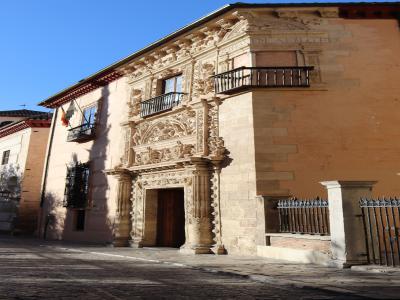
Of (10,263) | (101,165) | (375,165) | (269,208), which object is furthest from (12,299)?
(101,165)

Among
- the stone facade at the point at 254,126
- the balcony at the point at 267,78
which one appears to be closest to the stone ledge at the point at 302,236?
the stone facade at the point at 254,126

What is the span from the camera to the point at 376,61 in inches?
409

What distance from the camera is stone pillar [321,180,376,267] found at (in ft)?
20.8

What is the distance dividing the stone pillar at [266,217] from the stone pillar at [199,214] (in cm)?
187

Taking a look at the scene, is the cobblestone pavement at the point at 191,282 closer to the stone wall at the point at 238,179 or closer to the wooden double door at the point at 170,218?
the stone wall at the point at 238,179

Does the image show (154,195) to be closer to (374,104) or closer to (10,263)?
(10,263)

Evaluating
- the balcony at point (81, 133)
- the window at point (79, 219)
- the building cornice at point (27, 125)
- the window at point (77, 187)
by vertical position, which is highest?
the building cornice at point (27, 125)

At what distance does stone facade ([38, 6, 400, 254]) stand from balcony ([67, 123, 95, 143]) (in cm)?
342

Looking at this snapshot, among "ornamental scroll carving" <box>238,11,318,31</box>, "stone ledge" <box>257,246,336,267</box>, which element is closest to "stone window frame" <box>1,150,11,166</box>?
"ornamental scroll carving" <box>238,11,318,31</box>

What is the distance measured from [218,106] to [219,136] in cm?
109

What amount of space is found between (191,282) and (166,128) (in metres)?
7.66

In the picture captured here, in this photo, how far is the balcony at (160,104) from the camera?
1227cm

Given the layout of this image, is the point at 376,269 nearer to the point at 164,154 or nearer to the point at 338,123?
the point at 338,123

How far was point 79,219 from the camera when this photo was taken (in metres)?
15.7
